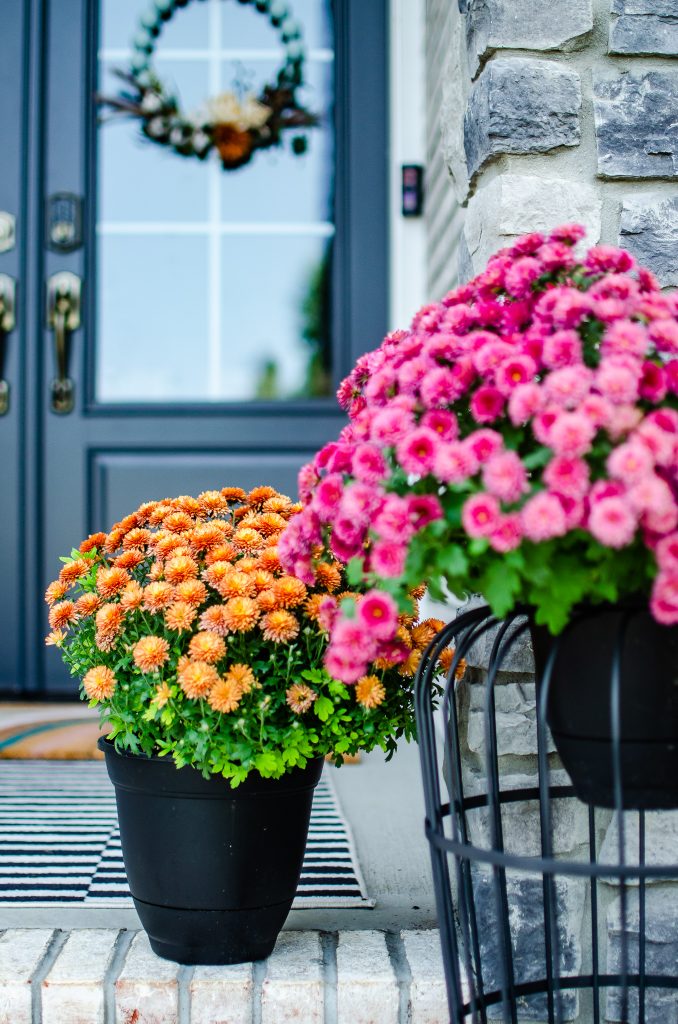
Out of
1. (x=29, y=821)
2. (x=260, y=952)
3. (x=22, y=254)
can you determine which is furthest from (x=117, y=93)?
(x=260, y=952)

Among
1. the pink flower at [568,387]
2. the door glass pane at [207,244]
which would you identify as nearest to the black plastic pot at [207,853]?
the pink flower at [568,387]

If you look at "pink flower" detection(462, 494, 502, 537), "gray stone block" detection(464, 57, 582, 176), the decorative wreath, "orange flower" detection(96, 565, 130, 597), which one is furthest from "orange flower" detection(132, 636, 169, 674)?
the decorative wreath

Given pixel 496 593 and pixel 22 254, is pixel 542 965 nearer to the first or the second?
pixel 496 593

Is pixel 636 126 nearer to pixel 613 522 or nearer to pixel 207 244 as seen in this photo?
pixel 613 522

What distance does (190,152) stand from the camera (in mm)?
2480

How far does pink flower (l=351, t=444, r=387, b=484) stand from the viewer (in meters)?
0.90

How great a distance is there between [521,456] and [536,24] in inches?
25.6

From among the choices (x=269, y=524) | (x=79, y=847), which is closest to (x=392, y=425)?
(x=269, y=524)

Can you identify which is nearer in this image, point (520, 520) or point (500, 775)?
point (520, 520)

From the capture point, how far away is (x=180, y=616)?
3.46 feet

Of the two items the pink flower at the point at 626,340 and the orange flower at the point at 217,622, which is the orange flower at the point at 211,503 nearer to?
the orange flower at the point at 217,622

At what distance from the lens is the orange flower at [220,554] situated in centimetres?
113

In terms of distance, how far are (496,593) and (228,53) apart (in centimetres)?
215

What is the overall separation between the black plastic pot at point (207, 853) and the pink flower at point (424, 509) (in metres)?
0.43
